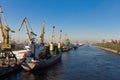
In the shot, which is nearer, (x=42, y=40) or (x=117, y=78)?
(x=117, y=78)

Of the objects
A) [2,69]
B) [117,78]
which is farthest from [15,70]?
[117,78]

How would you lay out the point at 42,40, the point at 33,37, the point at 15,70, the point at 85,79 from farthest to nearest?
1. the point at 42,40
2. the point at 33,37
3. the point at 15,70
4. the point at 85,79

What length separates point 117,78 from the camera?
6169 cm

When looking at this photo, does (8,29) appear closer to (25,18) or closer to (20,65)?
(20,65)

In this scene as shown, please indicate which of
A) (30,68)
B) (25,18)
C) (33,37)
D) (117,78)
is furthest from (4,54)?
(117,78)

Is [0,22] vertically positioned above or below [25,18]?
below

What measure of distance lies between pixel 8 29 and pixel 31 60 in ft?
47.8

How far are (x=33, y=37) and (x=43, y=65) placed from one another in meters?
23.2

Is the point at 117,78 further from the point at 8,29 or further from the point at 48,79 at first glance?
the point at 8,29

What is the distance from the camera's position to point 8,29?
71.4m

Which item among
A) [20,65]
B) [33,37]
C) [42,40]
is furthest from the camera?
[42,40]

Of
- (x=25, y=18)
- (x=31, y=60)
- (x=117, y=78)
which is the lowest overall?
(x=117, y=78)

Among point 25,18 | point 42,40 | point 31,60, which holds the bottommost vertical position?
point 31,60

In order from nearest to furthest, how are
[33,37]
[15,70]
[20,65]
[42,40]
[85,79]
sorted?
[85,79] < [15,70] < [20,65] < [33,37] < [42,40]
